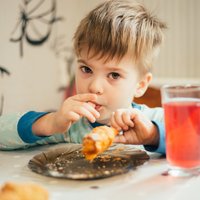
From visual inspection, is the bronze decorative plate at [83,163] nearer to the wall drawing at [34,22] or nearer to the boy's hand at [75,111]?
the boy's hand at [75,111]

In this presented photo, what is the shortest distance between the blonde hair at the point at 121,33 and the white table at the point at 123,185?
0.41 meters

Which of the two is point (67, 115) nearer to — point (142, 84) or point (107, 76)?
point (107, 76)

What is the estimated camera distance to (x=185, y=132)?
0.81 m

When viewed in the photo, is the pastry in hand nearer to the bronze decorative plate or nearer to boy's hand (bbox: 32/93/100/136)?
the bronze decorative plate

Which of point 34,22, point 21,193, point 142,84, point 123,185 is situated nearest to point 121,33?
point 142,84

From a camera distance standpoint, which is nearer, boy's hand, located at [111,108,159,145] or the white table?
the white table

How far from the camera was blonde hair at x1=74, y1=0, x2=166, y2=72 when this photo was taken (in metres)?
1.16

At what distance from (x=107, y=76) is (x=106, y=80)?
1cm

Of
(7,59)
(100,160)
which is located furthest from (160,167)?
(7,59)

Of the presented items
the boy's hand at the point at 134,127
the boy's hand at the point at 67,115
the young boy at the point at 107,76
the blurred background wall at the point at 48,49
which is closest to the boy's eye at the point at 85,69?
the young boy at the point at 107,76

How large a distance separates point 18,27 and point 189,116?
2.15 meters

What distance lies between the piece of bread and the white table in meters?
0.05

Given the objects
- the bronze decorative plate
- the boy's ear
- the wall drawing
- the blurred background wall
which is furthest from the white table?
the wall drawing

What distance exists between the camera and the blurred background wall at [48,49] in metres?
2.70
